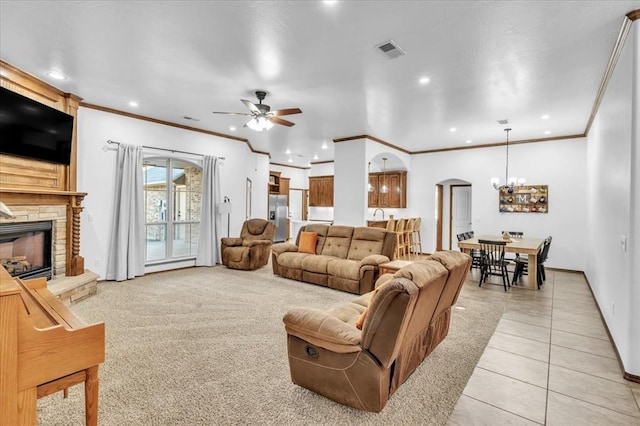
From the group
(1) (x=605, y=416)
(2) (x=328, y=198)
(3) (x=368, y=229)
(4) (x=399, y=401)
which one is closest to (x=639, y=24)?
(1) (x=605, y=416)

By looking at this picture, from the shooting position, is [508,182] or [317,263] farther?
[508,182]

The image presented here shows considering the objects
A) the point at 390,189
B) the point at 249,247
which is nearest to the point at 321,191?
the point at 390,189

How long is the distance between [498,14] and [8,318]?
3600 mm

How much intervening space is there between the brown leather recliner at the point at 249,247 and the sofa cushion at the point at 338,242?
1.52 metres

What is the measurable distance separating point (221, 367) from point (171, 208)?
4.70 meters

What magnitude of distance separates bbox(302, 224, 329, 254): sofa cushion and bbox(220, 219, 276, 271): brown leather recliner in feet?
3.45

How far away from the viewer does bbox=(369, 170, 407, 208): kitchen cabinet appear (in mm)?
9070

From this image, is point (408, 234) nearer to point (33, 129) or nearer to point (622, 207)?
point (622, 207)

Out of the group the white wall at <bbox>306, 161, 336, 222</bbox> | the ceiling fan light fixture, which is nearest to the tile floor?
the ceiling fan light fixture

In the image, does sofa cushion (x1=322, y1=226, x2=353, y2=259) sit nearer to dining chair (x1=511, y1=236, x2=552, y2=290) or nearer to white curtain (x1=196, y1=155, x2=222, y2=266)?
white curtain (x1=196, y1=155, x2=222, y2=266)

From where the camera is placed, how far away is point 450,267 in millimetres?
2527

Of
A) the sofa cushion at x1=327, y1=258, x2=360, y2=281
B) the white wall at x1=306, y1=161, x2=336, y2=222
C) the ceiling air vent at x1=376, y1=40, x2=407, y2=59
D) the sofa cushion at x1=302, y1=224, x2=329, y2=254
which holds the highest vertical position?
the ceiling air vent at x1=376, y1=40, x2=407, y2=59

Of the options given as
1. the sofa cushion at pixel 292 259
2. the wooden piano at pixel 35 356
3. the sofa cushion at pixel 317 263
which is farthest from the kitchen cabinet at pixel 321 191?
the wooden piano at pixel 35 356

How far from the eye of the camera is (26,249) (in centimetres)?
424
